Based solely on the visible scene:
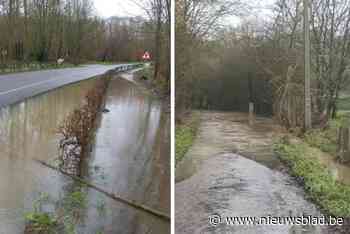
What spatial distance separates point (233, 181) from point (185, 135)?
13.8 inches

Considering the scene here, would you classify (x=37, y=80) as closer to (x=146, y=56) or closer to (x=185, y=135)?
(x=146, y=56)

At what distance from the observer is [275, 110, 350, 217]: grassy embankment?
196 centimetres

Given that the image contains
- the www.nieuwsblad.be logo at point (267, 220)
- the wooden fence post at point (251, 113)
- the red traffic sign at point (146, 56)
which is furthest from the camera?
the red traffic sign at point (146, 56)

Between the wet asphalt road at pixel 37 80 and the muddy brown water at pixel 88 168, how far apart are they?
49 mm

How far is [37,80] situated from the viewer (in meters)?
2.43

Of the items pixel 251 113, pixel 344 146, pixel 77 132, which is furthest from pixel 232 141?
pixel 77 132

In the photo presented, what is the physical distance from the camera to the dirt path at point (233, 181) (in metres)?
1.99

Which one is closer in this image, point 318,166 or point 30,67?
point 318,166

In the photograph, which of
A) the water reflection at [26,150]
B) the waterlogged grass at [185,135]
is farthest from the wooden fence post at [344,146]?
the water reflection at [26,150]

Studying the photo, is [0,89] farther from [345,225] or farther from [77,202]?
[345,225]

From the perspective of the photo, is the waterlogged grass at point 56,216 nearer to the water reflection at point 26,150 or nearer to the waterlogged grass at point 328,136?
the water reflection at point 26,150

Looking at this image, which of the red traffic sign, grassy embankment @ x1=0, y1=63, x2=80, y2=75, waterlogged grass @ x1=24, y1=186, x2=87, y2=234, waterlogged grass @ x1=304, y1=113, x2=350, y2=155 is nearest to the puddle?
waterlogged grass @ x1=304, y1=113, x2=350, y2=155

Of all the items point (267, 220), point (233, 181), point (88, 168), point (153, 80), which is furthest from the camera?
point (153, 80)

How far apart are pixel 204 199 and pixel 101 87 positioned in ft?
4.49
